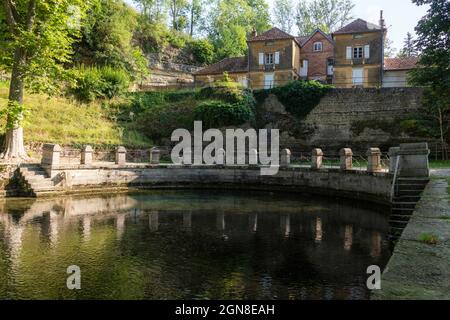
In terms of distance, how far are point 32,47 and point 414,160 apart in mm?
16826

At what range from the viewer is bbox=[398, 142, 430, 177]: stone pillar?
12.0 metres

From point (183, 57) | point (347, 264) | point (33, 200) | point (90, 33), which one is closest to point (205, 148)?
point (33, 200)

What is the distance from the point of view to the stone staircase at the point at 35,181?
55.5ft

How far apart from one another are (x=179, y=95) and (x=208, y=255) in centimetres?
2659

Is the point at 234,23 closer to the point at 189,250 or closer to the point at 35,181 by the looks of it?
the point at 35,181

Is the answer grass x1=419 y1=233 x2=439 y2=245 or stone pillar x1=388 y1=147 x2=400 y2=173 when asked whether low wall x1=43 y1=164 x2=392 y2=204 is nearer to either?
stone pillar x1=388 y1=147 x2=400 y2=173

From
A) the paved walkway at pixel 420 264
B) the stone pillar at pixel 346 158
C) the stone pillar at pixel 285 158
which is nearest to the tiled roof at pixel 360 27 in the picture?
the stone pillar at pixel 285 158

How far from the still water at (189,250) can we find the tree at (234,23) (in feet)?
141

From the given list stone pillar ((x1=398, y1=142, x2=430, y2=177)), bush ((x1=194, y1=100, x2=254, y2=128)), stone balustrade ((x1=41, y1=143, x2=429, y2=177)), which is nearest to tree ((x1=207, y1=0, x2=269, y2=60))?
bush ((x1=194, y1=100, x2=254, y2=128))

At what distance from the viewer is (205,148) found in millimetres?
28672

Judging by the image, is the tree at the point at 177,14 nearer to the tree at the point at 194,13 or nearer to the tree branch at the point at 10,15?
the tree at the point at 194,13

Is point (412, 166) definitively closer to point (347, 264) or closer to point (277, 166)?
point (347, 264)

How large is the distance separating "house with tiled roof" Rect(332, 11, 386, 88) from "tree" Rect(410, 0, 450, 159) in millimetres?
15654

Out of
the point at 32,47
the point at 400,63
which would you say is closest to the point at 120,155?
the point at 32,47
